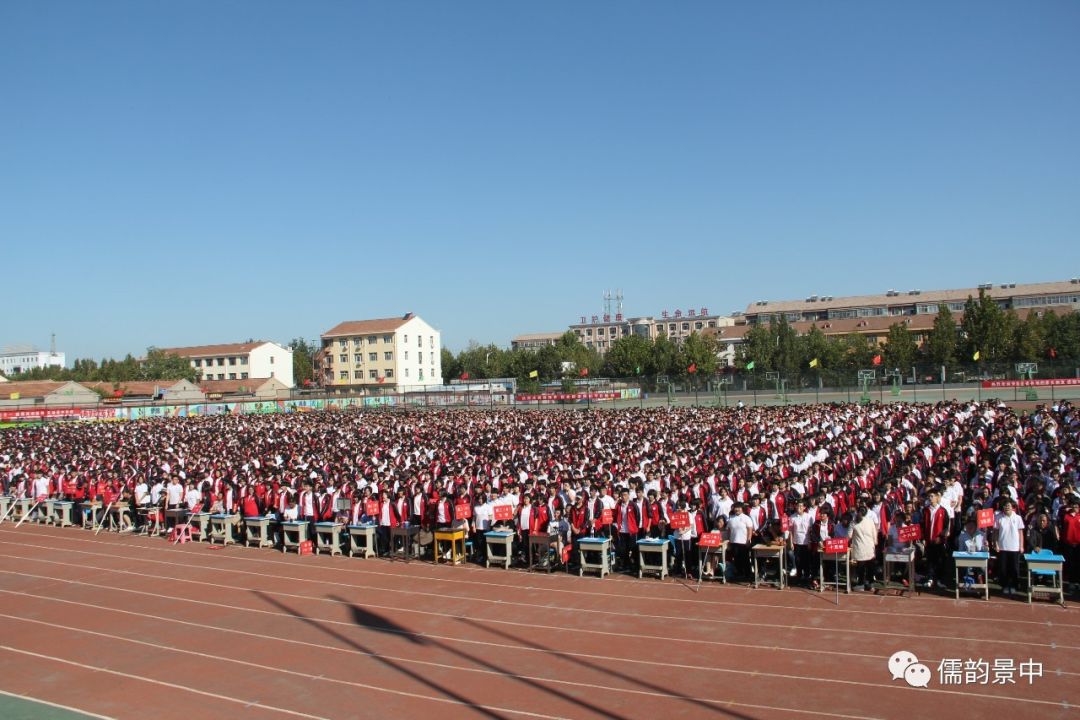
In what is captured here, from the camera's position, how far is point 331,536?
1773cm

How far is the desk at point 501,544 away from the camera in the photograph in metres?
15.2


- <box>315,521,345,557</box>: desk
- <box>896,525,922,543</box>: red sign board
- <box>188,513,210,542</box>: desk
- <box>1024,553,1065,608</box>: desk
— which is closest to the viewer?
<box>1024,553,1065,608</box>: desk

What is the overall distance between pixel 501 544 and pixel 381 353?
78.1 m

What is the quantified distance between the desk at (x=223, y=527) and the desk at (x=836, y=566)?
1317 centimetres

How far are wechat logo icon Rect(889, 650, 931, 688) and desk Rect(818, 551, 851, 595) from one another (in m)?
2.29

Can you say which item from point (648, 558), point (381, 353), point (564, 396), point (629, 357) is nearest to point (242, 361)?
point (381, 353)

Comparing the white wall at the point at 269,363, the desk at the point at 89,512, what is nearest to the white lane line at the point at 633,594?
the desk at the point at 89,512

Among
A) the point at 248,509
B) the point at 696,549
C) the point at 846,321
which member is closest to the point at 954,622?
the point at 696,549

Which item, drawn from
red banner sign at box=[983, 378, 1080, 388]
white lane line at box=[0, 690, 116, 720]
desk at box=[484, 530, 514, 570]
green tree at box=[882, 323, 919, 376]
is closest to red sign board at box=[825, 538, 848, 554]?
desk at box=[484, 530, 514, 570]

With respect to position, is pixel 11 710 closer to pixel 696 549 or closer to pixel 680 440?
pixel 696 549

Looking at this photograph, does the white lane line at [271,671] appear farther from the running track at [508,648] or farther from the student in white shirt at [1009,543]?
the student in white shirt at [1009,543]

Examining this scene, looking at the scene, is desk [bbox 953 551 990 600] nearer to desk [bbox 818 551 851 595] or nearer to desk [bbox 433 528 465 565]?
desk [bbox 818 551 851 595]

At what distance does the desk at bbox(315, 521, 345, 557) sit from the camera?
17.0 metres

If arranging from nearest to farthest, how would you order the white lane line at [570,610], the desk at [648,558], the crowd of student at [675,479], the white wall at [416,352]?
1. the white lane line at [570,610]
2. the crowd of student at [675,479]
3. the desk at [648,558]
4. the white wall at [416,352]
